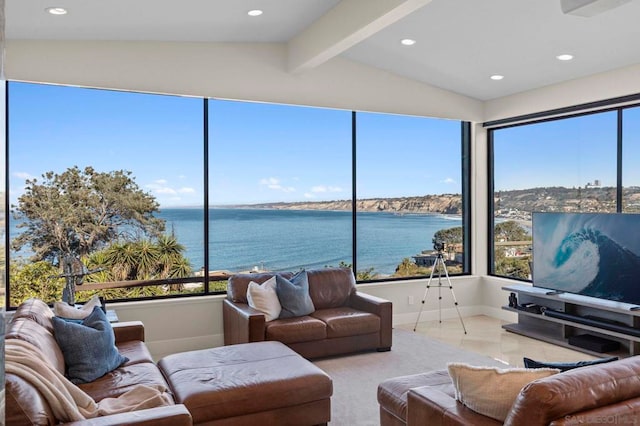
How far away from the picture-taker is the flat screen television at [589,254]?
482cm

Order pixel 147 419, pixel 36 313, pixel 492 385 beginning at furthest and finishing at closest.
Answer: pixel 36 313, pixel 147 419, pixel 492 385

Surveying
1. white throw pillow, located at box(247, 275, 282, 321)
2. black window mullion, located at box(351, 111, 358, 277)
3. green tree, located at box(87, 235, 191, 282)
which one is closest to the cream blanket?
white throw pillow, located at box(247, 275, 282, 321)

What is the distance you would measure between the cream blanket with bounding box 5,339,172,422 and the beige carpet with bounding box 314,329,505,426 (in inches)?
52.4

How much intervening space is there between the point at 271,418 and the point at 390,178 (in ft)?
14.0

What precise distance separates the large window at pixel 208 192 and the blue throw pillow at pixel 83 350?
138 centimetres

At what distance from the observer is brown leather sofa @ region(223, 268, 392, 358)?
4.66 metres

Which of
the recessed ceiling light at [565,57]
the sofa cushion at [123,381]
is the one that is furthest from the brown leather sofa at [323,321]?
the recessed ceiling light at [565,57]

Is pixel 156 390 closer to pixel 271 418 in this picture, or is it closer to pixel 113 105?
pixel 271 418

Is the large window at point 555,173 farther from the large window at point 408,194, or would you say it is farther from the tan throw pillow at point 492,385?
the tan throw pillow at point 492,385

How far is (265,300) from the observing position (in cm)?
486

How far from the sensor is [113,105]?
5309 millimetres

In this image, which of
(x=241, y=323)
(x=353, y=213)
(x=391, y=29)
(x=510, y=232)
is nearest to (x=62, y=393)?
(x=241, y=323)

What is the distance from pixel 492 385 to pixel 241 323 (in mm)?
2947

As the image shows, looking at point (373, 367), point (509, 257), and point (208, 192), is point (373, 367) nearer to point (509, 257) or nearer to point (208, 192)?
point (208, 192)
